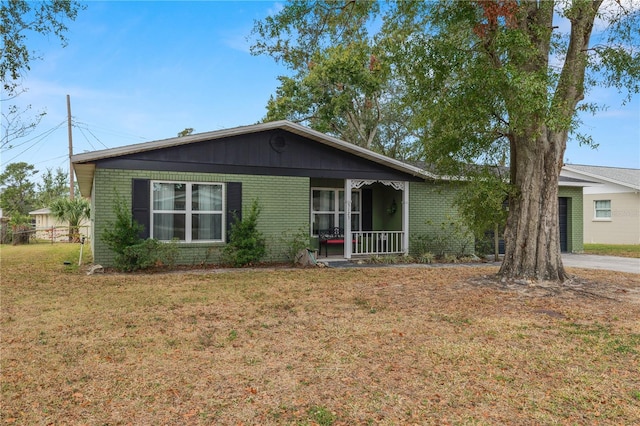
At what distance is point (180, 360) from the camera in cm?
394

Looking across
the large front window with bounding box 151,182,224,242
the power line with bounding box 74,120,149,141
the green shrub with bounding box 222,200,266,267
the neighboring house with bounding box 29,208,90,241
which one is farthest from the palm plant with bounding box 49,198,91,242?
the green shrub with bounding box 222,200,266,267

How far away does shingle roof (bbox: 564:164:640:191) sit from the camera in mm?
20578

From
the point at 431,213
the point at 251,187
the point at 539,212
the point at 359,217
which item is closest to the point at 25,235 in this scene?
the point at 251,187

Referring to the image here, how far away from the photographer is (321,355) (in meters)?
4.10

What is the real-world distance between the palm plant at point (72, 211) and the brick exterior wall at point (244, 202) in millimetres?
13652

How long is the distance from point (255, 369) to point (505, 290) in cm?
537

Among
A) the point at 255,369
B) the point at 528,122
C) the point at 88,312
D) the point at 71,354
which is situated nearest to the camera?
the point at 255,369

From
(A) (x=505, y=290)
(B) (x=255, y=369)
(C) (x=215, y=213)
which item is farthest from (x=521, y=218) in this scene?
(C) (x=215, y=213)

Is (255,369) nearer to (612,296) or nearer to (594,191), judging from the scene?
(612,296)

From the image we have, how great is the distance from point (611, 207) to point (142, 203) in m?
22.6

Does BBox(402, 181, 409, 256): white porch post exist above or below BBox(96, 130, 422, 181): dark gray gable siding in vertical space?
below

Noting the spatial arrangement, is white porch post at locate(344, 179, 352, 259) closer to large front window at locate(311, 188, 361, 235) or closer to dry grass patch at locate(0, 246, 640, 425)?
large front window at locate(311, 188, 361, 235)

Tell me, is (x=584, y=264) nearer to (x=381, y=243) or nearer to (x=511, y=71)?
(x=381, y=243)

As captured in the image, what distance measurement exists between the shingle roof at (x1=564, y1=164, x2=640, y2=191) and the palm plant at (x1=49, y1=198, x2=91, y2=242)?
86.1ft
